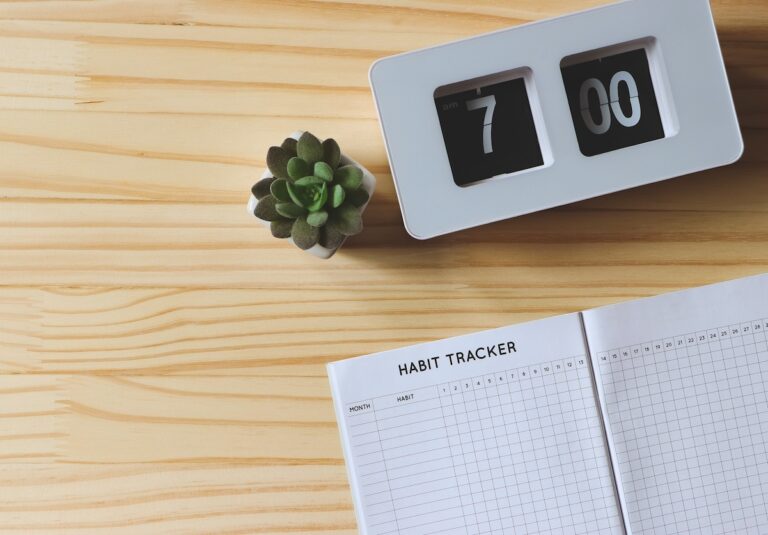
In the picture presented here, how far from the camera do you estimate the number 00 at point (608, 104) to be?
24.7 inches

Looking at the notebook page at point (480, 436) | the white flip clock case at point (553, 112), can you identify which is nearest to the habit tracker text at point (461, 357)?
the notebook page at point (480, 436)

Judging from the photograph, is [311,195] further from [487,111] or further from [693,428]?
[693,428]

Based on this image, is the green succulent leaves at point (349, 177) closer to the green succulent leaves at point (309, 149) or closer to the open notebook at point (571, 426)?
the green succulent leaves at point (309, 149)

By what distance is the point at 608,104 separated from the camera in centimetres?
63

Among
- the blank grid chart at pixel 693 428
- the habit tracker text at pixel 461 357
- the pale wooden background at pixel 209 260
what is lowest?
the blank grid chart at pixel 693 428

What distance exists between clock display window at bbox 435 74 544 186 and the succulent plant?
9cm

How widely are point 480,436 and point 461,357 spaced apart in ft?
0.25

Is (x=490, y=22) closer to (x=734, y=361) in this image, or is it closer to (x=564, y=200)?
(x=564, y=200)

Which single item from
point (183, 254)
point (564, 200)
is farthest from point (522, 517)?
point (183, 254)

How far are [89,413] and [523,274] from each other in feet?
1.43

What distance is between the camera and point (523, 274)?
0.68 m

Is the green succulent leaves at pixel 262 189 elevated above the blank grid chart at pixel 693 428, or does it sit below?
above

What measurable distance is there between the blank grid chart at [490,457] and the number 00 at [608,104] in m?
0.22

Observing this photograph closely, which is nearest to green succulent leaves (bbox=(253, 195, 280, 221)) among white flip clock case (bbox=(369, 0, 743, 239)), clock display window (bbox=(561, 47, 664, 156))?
white flip clock case (bbox=(369, 0, 743, 239))
